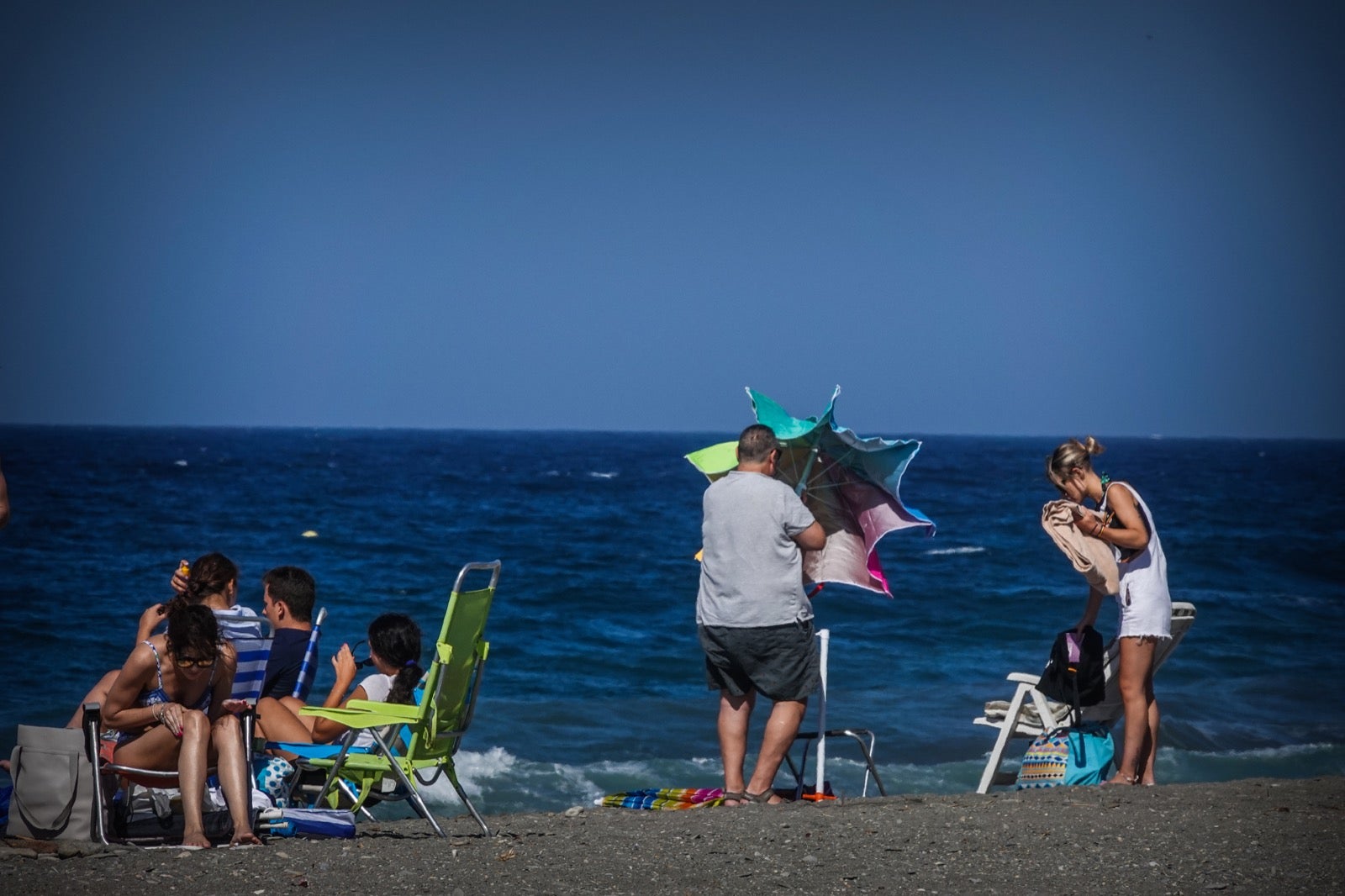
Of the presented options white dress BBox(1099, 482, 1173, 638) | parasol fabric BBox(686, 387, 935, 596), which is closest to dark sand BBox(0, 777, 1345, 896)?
white dress BBox(1099, 482, 1173, 638)

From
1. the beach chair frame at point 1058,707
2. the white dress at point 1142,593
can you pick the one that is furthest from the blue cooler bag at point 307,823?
the white dress at point 1142,593

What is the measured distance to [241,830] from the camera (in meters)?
4.89

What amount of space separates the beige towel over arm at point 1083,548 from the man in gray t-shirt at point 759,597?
1.05 m

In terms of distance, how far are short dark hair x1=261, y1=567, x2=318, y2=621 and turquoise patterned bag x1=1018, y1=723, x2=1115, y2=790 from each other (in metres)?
3.35

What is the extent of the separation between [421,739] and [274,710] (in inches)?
33.6

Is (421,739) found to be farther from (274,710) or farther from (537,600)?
(537,600)

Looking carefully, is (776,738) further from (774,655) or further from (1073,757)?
(1073,757)

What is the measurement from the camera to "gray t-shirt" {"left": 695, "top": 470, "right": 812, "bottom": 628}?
234 inches

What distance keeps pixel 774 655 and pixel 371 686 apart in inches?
67.6

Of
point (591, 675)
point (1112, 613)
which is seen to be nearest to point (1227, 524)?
point (1112, 613)

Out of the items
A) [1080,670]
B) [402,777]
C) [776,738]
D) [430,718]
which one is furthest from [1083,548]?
[402,777]

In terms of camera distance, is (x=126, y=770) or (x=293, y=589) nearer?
(x=126, y=770)

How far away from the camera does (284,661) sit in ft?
20.2

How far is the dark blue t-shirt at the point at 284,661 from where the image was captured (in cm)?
612
